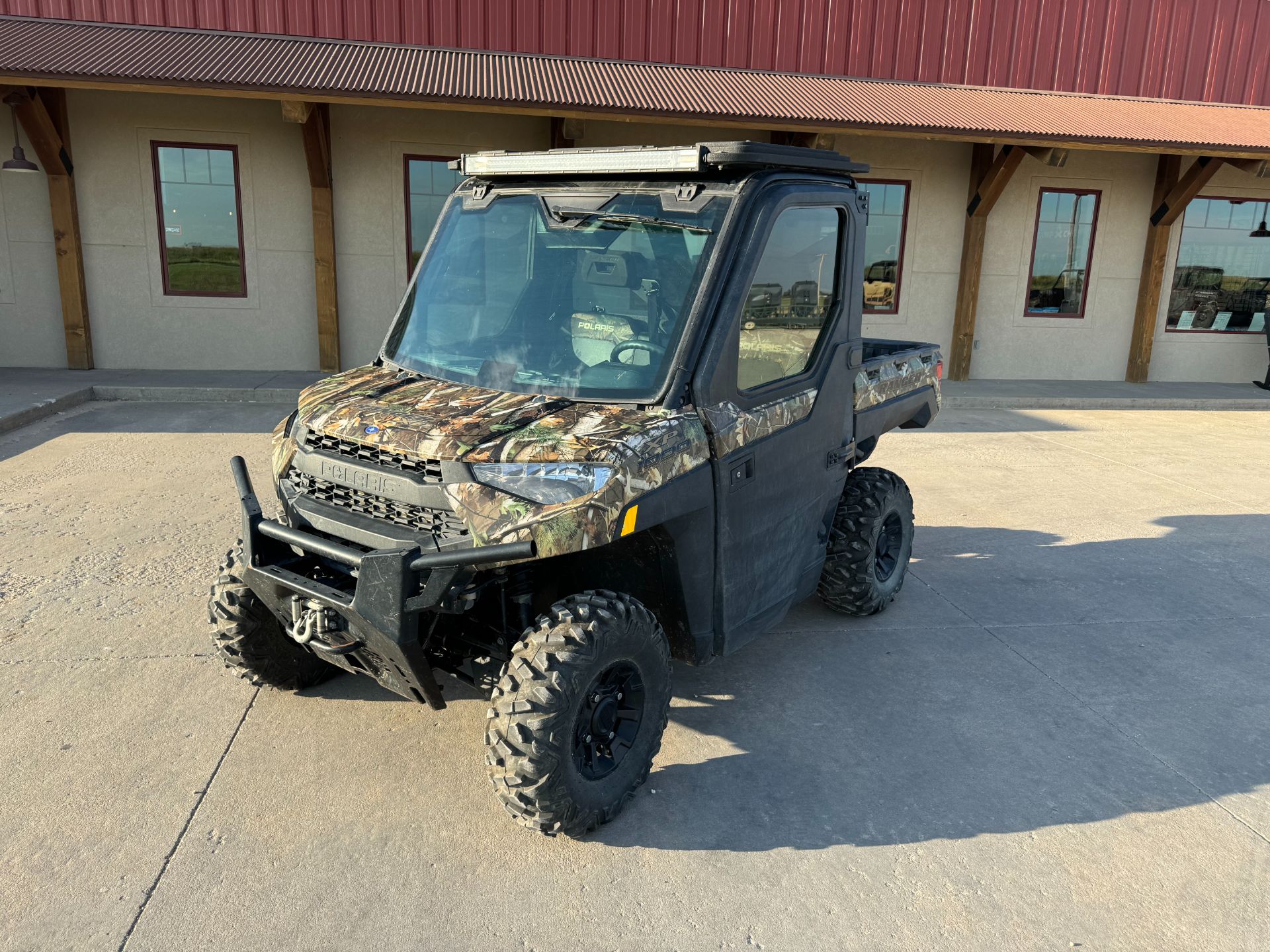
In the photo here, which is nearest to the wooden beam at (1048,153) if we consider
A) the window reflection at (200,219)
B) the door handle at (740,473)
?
the window reflection at (200,219)

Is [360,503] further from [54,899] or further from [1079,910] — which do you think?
[1079,910]

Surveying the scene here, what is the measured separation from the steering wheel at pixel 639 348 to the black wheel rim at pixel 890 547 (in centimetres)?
235

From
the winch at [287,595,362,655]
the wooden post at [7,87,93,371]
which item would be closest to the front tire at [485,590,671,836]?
the winch at [287,595,362,655]

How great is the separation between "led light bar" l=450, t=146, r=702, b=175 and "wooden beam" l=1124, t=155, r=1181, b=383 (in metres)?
13.2

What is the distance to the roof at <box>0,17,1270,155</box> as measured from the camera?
9.90m

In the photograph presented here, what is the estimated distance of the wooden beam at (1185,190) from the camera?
12.8m

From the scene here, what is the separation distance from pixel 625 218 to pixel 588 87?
835 centimetres

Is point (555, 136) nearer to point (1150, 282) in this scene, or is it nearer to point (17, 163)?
point (17, 163)

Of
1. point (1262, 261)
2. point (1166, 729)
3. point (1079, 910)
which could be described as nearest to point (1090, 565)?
point (1166, 729)

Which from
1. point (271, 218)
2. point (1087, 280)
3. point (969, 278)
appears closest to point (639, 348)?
point (271, 218)

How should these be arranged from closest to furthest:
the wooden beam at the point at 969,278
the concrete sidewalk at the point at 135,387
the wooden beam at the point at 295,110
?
1. the concrete sidewalk at the point at 135,387
2. the wooden beam at the point at 295,110
3. the wooden beam at the point at 969,278

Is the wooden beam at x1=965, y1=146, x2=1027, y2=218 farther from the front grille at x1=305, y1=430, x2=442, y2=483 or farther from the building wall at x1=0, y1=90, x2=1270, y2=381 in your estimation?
the front grille at x1=305, y1=430, x2=442, y2=483

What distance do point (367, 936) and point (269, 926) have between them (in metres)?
0.29

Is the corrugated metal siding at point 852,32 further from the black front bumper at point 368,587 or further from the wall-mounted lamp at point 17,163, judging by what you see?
the black front bumper at point 368,587
